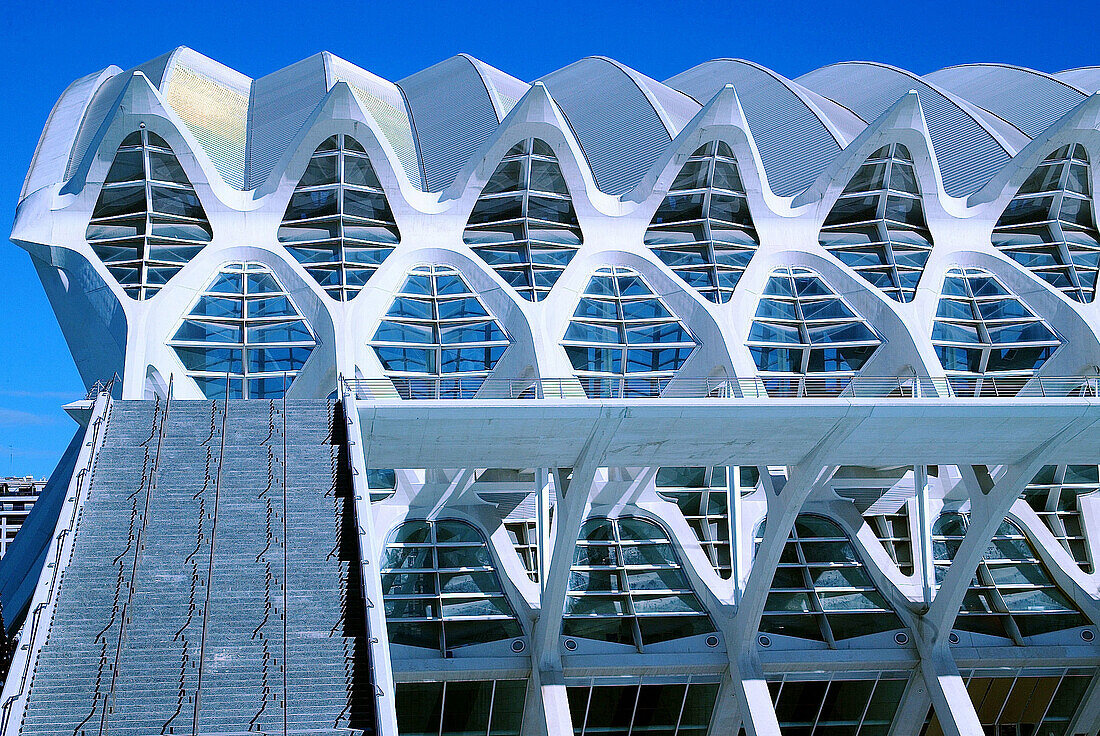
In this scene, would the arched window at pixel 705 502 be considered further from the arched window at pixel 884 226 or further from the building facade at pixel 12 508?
the building facade at pixel 12 508

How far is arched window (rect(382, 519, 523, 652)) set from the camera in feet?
107

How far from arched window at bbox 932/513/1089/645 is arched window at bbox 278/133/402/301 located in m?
20.9

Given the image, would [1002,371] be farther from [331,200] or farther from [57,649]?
[57,649]

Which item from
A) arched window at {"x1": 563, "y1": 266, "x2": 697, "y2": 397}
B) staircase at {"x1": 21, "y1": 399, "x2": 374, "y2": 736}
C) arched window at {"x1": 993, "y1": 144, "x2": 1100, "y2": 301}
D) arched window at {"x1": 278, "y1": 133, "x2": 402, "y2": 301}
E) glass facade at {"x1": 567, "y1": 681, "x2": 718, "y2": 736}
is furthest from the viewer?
arched window at {"x1": 993, "y1": 144, "x2": 1100, "y2": 301}

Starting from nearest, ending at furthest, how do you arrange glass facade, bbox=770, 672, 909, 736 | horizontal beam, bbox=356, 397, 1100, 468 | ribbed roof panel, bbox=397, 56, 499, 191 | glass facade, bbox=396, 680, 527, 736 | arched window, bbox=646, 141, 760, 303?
horizontal beam, bbox=356, 397, 1100, 468
glass facade, bbox=396, 680, 527, 736
glass facade, bbox=770, 672, 909, 736
arched window, bbox=646, 141, 760, 303
ribbed roof panel, bbox=397, 56, 499, 191

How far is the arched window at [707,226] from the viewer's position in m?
38.9

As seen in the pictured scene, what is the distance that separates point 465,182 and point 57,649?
22894 millimetres

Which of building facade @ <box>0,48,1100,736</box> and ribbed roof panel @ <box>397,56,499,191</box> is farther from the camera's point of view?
ribbed roof panel @ <box>397,56,499,191</box>

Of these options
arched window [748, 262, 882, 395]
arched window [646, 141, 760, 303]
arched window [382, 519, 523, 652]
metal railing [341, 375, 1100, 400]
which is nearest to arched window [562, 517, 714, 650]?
arched window [382, 519, 523, 652]

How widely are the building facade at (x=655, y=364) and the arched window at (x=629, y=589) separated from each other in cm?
10

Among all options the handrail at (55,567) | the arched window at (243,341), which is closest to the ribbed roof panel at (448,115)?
the arched window at (243,341)

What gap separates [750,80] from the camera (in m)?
51.5

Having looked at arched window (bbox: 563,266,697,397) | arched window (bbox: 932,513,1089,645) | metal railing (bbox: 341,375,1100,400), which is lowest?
arched window (bbox: 932,513,1089,645)

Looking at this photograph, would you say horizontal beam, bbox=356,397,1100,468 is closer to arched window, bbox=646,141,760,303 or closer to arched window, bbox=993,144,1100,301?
arched window, bbox=646,141,760,303
